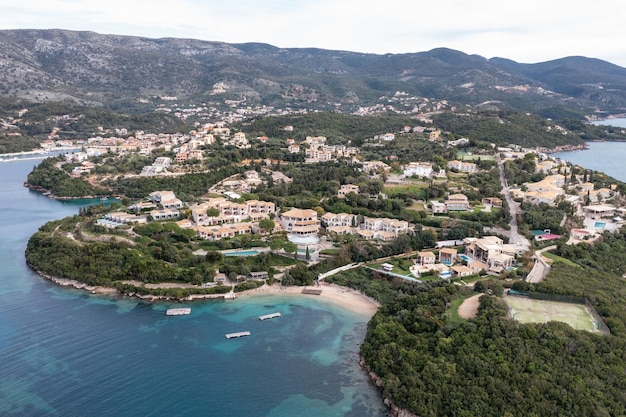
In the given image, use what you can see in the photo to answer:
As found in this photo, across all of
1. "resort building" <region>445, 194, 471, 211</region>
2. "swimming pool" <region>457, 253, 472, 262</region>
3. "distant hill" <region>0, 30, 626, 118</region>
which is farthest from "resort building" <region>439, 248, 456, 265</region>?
"distant hill" <region>0, 30, 626, 118</region>

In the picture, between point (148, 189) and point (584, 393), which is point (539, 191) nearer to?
point (584, 393)

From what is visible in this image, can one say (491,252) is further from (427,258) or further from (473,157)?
(473,157)

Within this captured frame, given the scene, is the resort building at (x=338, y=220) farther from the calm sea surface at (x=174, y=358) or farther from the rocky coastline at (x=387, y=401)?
the rocky coastline at (x=387, y=401)

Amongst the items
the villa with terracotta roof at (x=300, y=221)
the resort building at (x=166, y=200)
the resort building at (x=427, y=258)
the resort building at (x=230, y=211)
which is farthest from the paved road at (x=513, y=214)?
the resort building at (x=166, y=200)

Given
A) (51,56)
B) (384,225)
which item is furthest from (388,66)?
(384,225)

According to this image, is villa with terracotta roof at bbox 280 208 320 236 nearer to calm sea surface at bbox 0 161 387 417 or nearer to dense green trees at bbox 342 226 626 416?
calm sea surface at bbox 0 161 387 417
